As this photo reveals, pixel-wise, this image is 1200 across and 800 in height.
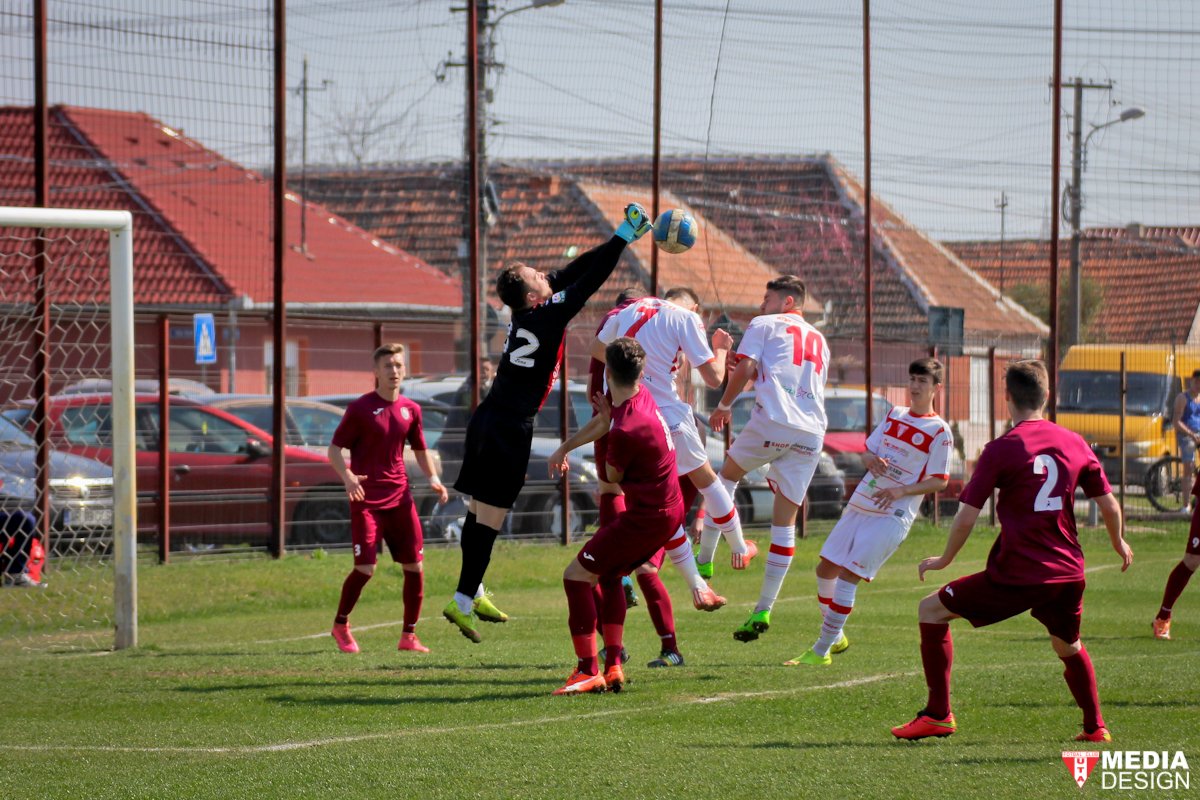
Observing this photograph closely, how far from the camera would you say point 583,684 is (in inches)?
326

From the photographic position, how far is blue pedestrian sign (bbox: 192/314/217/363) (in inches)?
599

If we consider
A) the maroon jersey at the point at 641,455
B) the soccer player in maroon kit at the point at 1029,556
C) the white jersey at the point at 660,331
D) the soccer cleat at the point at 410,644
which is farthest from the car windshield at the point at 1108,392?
the soccer player in maroon kit at the point at 1029,556

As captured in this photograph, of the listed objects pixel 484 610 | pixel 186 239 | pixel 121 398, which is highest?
pixel 186 239

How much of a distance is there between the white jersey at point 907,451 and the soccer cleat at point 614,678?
239cm

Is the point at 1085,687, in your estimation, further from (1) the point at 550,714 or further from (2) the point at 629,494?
(1) the point at 550,714

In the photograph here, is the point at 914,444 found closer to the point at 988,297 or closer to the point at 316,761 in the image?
the point at 316,761

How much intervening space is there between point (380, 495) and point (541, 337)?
7.76 ft

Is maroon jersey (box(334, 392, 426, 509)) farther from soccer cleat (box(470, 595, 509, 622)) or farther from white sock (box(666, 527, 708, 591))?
white sock (box(666, 527, 708, 591))

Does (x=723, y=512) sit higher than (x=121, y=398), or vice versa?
(x=121, y=398)

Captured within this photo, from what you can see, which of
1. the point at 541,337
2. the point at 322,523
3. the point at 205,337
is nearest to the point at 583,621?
the point at 541,337

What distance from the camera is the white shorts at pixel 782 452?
33.8ft

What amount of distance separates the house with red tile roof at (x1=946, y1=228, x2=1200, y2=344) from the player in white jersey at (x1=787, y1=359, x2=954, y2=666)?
48.4 feet

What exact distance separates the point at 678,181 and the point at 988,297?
1584cm

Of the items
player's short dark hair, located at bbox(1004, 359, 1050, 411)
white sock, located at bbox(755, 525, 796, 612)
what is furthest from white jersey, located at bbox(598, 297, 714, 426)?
player's short dark hair, located at bbox(1004, 359, 1050, 411)
